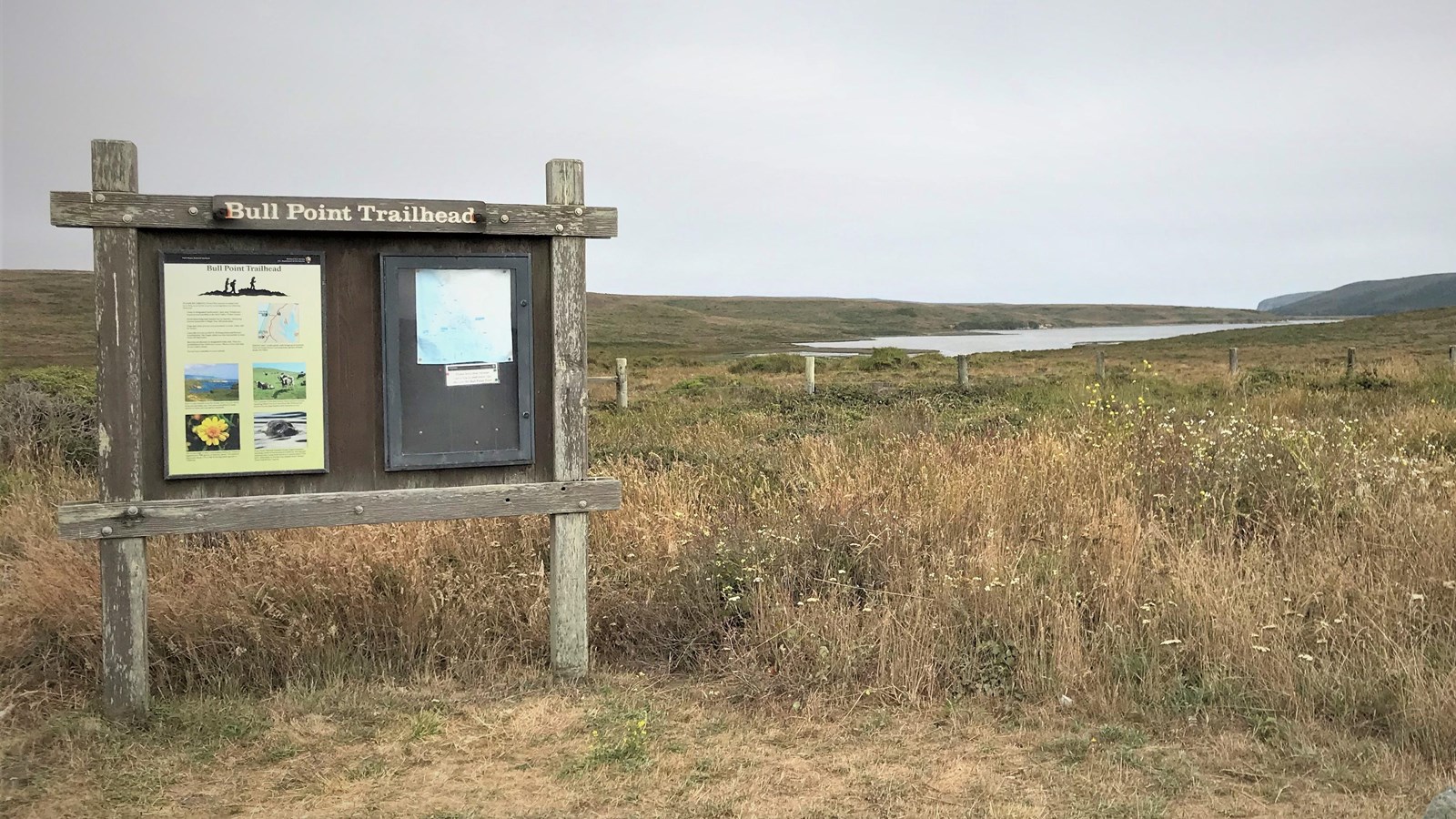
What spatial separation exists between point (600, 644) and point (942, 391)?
17345mm

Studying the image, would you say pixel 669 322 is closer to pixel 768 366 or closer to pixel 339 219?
pixel 768 366

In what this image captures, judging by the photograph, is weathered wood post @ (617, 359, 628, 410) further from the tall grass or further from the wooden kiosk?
the wooden kiosk

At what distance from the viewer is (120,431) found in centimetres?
439

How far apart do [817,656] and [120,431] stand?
10.1ft

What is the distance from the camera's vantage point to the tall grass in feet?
15.3

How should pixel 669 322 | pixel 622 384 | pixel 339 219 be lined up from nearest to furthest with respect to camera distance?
pixel 339 219 < pixel 622 384 < pixel 669 322

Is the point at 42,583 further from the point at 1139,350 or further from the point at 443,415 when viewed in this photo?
the point at 1139,350

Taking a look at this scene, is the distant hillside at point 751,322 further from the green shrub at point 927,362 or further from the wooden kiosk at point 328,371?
the wooden kiosk at point 328,371

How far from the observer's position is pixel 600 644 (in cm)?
541

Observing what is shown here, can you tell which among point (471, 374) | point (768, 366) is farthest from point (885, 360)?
point (471, 374)

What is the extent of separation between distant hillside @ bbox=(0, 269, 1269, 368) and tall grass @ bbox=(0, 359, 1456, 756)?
2.27m

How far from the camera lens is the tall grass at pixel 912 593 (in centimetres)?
465

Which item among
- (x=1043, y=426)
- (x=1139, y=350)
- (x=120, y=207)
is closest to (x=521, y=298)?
(x=120, y=207)

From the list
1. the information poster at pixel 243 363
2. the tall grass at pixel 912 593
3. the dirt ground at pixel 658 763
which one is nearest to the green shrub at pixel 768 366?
the tall grass at pixel 912 593
